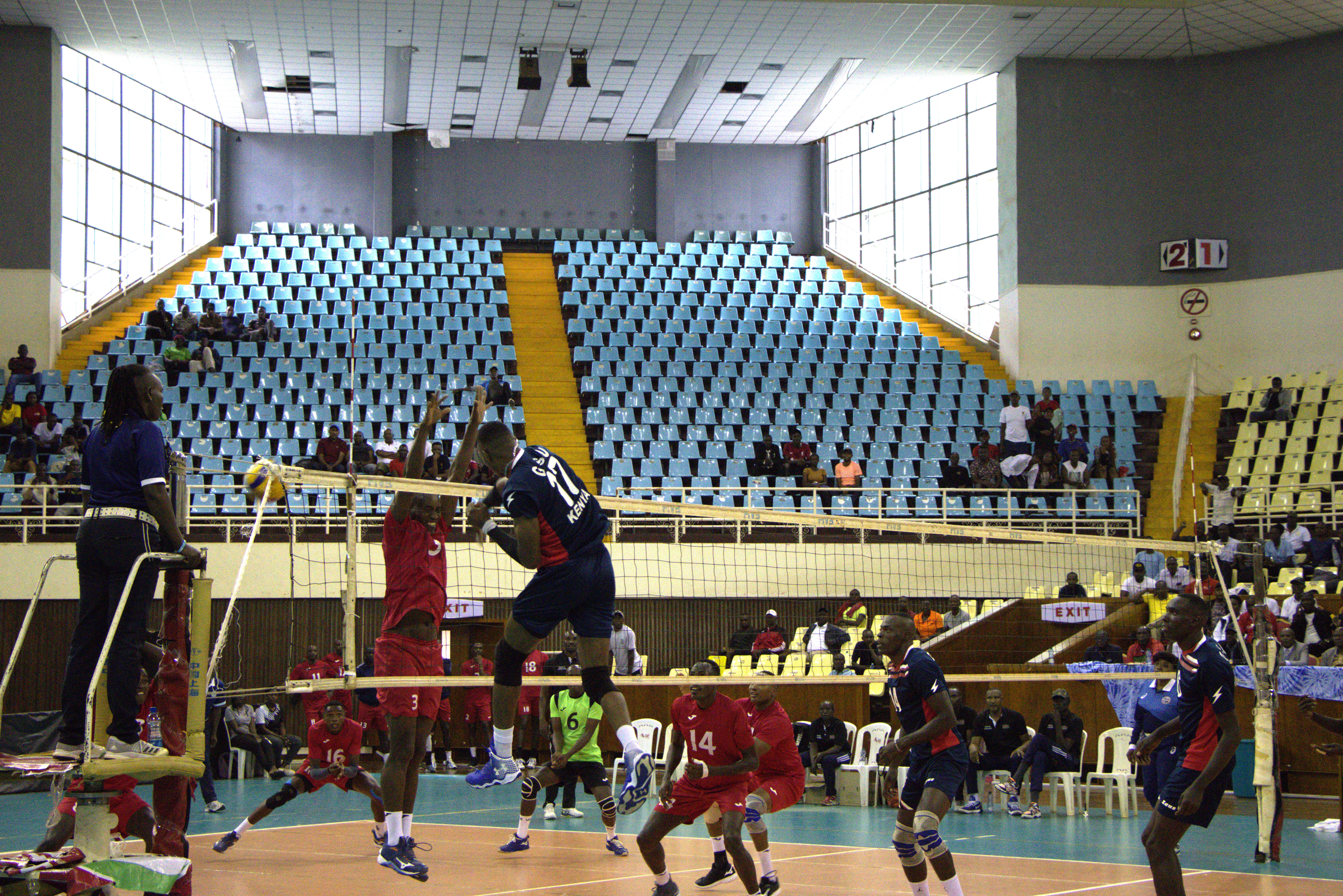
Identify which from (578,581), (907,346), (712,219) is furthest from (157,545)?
(712,219)

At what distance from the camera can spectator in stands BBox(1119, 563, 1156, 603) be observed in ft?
62.0

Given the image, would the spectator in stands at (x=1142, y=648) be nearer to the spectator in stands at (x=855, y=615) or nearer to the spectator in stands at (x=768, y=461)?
the spectator in stands at (x=855, y=615)

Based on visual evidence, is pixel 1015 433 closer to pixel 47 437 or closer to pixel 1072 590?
pixel 1072 590

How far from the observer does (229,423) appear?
23734 millimetres

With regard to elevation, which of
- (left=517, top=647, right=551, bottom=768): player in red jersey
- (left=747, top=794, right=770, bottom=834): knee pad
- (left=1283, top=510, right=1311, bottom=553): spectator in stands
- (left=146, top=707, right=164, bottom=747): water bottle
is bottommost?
(left=517, top=647, right=551, bottom=768): player in red jersey

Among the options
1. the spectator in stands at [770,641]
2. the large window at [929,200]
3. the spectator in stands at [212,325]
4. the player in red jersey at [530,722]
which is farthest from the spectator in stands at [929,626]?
the spectator in stands at [212,325]

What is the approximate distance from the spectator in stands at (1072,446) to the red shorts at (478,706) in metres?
10.7

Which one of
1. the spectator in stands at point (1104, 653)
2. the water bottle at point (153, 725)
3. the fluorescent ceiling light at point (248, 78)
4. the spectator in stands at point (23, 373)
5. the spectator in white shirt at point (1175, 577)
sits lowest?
the water bottle at point (153, 725)

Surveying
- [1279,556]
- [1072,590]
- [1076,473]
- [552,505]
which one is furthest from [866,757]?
[552,505]

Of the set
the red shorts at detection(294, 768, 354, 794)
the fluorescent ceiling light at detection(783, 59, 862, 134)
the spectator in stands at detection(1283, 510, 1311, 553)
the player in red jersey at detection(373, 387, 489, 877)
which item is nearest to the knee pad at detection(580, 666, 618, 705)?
the player in red jersey at detection(373, 387, 489, 877)

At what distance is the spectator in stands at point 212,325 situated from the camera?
26.7 m

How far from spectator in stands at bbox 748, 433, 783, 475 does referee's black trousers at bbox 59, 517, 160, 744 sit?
17.7 m

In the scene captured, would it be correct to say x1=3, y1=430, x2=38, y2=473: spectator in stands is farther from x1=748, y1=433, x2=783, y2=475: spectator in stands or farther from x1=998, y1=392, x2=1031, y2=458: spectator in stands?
→ x1=998, y1=392, x2=1031, y2=458: spectator in stands

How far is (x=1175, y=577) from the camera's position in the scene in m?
19.6
